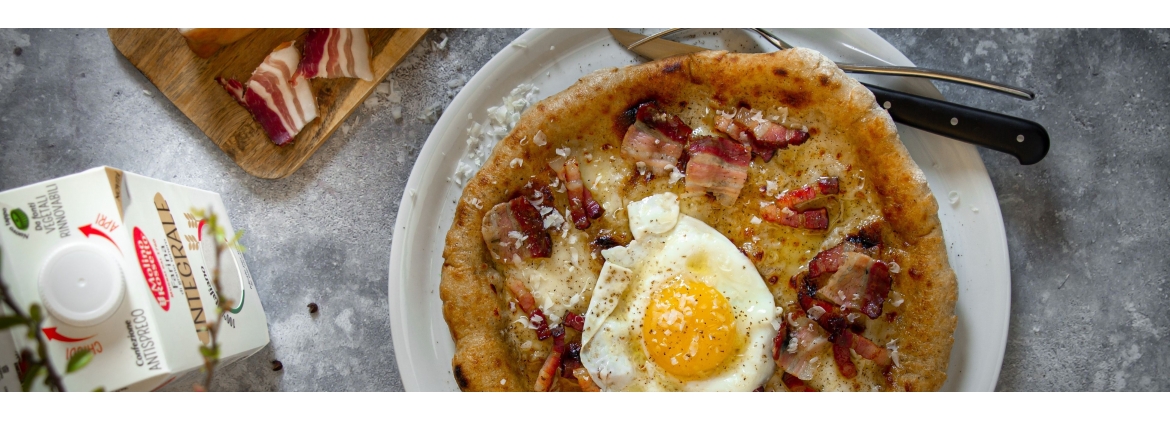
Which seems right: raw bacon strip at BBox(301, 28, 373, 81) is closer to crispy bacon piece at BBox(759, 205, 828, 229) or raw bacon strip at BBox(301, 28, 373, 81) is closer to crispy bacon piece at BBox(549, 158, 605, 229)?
crispy bacon piece at BBox(549, 158, 605, 229)

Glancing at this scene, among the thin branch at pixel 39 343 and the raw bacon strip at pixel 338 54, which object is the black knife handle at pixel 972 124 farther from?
the thin branch at pixel 39 343

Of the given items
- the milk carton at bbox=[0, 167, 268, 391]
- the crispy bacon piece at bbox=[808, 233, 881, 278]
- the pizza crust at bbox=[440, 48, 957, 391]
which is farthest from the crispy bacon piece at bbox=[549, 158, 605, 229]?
the milk carton at bbox=[0, 167, 268, 391]

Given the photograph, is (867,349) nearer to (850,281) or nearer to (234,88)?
(850,281)

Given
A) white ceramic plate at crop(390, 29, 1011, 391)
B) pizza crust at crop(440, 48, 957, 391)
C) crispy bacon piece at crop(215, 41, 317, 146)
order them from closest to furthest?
pizza crust at crop(440, 48, 957, 391)
white ceramic plate at crop(390, 29, 1011, 391)
crispy bacon piece at crop(215, 41, 317, 146)

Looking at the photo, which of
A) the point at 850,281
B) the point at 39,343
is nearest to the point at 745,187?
the point at 850,281

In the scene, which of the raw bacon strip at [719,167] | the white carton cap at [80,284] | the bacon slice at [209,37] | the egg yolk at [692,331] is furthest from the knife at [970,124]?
the white carton cap at [80,284]
